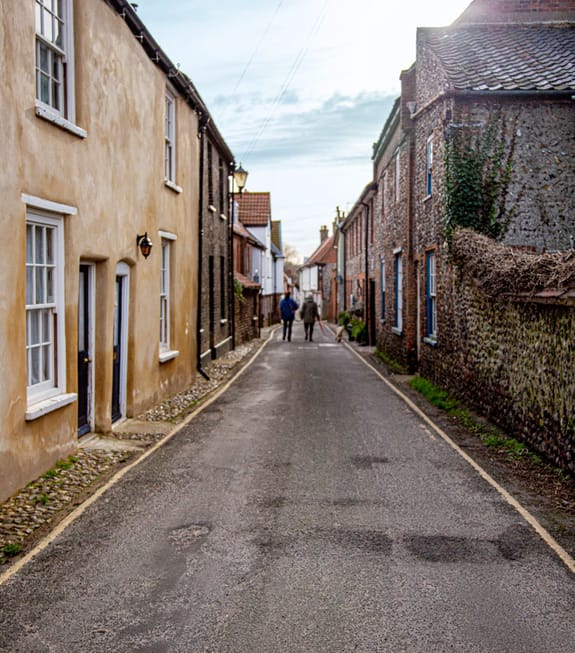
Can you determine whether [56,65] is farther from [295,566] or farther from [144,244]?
[295,566]

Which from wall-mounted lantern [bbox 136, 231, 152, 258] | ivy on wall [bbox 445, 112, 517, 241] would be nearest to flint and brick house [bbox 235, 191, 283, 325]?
ivy on wall [bbox 445, 112, 517, 241]

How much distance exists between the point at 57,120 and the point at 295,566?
5.72m

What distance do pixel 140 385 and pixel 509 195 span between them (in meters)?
8.14

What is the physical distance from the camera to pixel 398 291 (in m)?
21.5

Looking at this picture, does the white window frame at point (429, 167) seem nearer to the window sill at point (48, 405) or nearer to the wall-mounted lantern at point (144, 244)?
the wall-mounted lantern at point (144, 244)

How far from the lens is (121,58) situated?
1088 centimetres

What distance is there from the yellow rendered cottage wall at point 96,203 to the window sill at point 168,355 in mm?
156

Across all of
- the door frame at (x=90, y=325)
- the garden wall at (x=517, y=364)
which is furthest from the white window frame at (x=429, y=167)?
the door frame at (x=90, y=325)

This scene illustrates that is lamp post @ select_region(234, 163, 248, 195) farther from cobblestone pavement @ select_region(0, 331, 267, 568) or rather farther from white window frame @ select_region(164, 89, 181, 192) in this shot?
cobblestone pavement @ select_region(0, 331, 267, 568)

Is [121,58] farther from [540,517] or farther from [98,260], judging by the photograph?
[540,517]

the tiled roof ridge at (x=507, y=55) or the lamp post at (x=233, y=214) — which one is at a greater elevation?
the tiled roof ridge at (x=507, y=55)

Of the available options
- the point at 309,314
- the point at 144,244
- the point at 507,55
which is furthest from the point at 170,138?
the point at 309,314

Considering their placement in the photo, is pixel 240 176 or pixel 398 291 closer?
pixel 398 291

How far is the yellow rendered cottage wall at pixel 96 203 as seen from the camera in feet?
23.9
